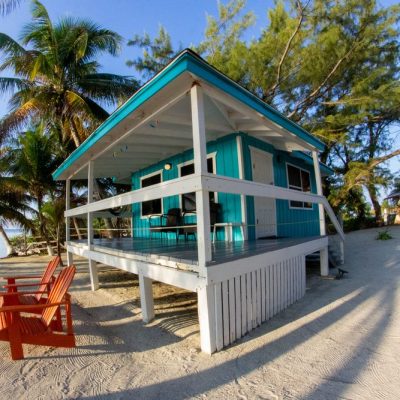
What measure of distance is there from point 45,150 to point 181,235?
9312 millimetres

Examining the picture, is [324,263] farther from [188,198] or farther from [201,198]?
[201,198]

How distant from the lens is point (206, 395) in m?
2.49

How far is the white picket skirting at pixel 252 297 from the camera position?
10.8ft

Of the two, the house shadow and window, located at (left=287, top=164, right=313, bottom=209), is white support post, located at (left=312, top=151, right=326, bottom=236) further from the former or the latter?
the house shadow

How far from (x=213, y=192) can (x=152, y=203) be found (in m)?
3.65

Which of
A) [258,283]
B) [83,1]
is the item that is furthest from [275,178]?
[83,1]

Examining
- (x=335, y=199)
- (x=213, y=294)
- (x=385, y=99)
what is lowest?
(x=213, y=294)

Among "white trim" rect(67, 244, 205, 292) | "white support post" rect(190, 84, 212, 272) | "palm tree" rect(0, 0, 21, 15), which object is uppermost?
"palm tree" rect(0, 0, 21, 15)

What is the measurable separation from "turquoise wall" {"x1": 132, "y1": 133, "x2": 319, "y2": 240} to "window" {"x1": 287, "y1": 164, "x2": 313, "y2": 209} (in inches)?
6.5

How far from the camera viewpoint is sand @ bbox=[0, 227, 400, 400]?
2.56 meters

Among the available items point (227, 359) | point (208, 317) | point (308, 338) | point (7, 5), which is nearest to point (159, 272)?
point (208, 317)

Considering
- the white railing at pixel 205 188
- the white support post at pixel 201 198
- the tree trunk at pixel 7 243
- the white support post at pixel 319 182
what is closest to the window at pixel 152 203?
the white railing at pixel 205 188

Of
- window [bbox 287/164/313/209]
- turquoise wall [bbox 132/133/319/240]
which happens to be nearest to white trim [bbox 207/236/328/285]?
turquoise wall [bbox 132/133/319/240]

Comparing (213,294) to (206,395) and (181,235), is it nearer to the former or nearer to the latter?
(206,395)
